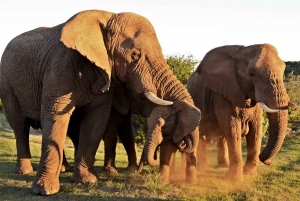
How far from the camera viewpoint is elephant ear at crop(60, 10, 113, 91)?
6115mm

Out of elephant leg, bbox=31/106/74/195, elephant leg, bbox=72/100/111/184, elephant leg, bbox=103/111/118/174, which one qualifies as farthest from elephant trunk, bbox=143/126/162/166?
elephant leg, bbox=103/111/118/174

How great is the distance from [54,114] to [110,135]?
1910mm

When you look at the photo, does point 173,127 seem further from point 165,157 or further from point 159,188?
point 159,188

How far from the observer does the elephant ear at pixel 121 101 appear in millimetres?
7574

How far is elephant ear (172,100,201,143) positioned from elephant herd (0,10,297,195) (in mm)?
18

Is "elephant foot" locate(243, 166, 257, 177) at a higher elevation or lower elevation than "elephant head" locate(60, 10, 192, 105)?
lower

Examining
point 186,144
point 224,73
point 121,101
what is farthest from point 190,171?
point 224,73

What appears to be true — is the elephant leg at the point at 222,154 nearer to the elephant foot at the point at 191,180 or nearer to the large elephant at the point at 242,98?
the large elephant at the point at 242,98

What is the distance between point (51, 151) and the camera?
6.45 m

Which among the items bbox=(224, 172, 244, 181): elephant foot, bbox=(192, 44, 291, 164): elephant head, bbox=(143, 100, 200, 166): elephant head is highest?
bbox=(192, 44, 291, 164): elephant head

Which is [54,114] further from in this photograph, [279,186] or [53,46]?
[279,186]

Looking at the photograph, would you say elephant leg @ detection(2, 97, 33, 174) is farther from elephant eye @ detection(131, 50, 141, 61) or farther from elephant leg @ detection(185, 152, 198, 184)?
elephant leg @ detection(185, 152, 198, 184)

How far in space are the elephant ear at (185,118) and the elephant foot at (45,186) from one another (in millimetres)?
2300

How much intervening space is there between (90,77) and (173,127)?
5.80 feet
